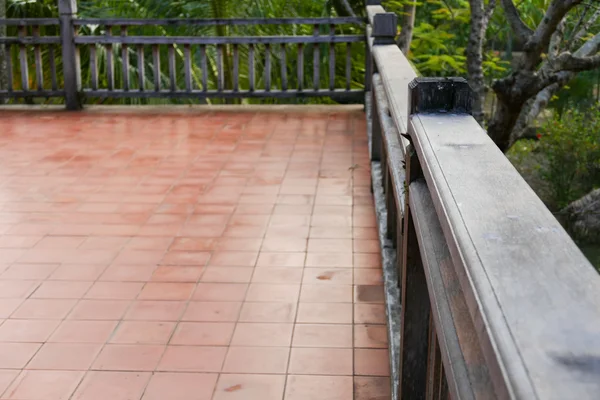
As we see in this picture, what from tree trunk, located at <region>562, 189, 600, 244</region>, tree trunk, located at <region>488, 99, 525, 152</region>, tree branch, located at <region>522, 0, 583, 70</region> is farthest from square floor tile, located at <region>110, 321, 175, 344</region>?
tree trunk, located at <region>562, 189, 600, 244</region>

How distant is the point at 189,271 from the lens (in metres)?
4.06

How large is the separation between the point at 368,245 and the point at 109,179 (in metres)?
2.11

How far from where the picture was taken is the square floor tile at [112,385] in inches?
114

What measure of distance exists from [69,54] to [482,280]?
7.73m

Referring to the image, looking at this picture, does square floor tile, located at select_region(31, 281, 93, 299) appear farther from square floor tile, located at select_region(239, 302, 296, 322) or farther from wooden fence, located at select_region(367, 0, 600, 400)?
wooden fence, located at select_region(367, 0, 600, 400)

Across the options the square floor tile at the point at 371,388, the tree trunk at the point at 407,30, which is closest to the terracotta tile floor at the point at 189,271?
the square floor tile at the point at 371,388

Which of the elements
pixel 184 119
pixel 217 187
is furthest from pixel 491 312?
pixel 184 119

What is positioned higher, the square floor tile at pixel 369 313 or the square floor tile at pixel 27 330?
the square floor tile at pixel 369 313

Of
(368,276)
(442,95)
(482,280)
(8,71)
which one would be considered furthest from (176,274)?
(8,71)

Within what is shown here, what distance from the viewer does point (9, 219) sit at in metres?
4.89

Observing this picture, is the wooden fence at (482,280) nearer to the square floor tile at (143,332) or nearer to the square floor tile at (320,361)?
the square floor tile at (320,361)

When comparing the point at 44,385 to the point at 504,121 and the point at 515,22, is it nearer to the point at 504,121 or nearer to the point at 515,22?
the point at 515,22

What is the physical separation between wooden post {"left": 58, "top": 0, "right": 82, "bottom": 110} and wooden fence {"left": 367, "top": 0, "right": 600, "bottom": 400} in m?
6.54

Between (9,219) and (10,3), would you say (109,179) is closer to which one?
(9,219)
